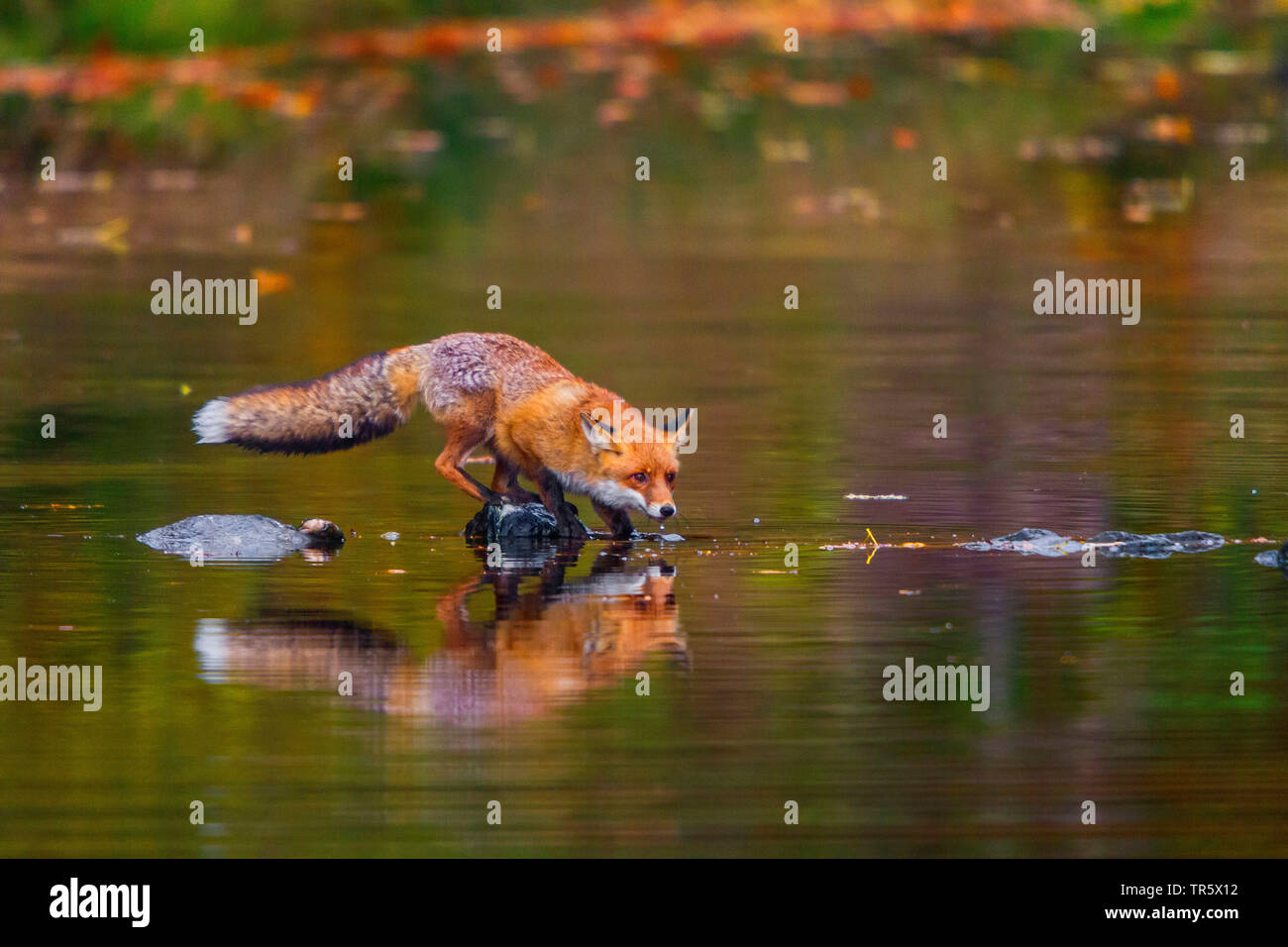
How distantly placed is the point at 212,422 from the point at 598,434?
6.74ft

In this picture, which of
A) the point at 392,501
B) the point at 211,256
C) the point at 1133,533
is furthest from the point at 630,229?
the point at 1133,533

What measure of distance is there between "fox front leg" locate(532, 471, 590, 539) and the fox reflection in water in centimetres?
159

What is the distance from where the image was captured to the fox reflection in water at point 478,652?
914cm

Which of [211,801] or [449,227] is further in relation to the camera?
[449,227]

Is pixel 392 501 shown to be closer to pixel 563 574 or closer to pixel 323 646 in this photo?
pixel 563 574

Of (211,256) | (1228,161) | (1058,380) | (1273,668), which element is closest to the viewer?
(1273,668)

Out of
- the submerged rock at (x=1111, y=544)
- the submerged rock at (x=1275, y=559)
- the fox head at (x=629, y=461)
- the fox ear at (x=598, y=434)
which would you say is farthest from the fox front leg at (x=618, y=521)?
the submerged rock at (x=1275, y=559)

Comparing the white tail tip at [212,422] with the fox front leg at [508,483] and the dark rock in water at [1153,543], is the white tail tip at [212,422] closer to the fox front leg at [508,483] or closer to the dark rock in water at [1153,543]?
the fox front leg at [508,483]

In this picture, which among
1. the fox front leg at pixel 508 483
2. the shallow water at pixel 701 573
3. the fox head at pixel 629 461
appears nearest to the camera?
the shallow water at pixel 701 573

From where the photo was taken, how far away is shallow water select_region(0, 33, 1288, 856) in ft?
26.2

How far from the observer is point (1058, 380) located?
1705cm

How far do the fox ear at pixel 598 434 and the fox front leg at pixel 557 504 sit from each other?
0.57 m

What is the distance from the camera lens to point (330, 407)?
43.0 ft

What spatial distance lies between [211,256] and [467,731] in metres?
14.2
